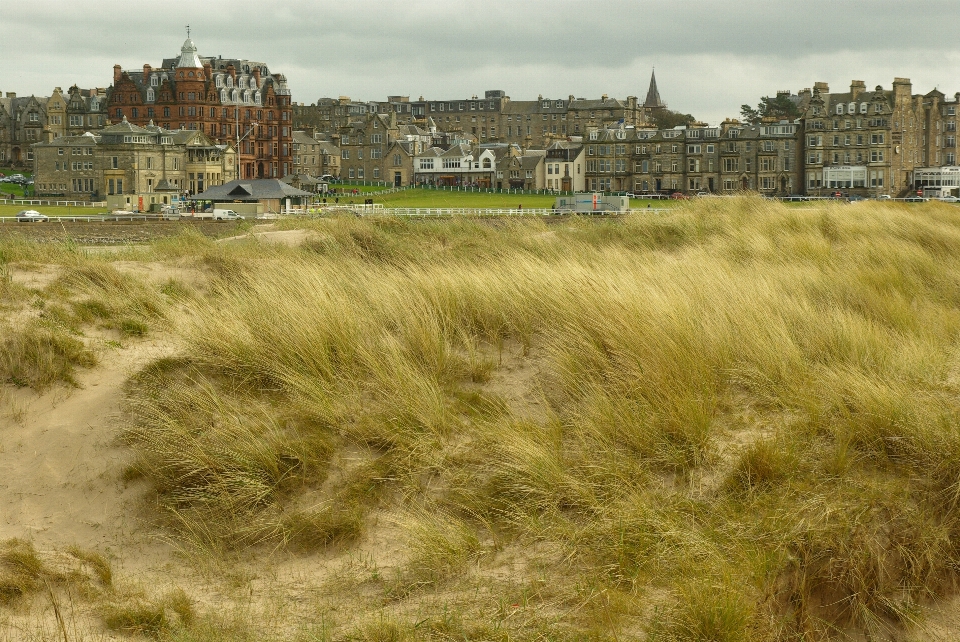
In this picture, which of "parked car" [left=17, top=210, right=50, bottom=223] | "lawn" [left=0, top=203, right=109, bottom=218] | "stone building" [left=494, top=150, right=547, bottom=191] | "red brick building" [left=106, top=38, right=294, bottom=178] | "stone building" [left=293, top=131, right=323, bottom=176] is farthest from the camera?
"stone building" [left=293, top=131, right=323, bottom=176]

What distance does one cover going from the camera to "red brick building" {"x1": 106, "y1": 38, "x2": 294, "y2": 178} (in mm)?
103312

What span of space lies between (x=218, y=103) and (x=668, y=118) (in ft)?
284

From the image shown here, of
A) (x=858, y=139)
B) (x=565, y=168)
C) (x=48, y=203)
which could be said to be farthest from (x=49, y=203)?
(x=858, y=139)

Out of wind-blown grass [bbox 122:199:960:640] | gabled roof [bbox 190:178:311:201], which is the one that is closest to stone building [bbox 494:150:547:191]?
gabled roof [bbox 190:178:311:201]

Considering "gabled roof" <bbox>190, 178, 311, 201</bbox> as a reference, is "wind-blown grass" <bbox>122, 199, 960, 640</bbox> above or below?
below

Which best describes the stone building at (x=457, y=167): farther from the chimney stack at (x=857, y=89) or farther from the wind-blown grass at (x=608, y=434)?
the wind-blown grass at (x=608, y=434)

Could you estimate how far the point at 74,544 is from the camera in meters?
7.58

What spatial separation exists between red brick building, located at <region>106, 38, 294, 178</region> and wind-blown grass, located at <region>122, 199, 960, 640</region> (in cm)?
9370

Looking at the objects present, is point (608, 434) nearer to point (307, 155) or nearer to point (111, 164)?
point (111, 164)

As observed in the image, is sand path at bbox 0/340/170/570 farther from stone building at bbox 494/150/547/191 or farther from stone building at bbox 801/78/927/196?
stone building at bbox 494/150/547/191

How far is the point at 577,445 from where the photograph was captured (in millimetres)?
7789

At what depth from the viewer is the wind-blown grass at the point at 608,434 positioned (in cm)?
625

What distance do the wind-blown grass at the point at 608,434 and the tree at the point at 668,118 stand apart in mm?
154033

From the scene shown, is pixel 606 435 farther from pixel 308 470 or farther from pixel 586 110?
pixel 586 110
